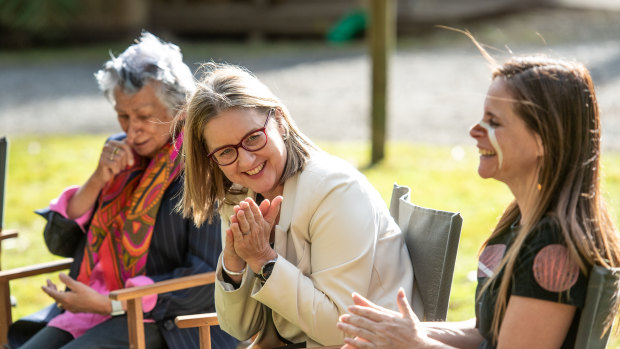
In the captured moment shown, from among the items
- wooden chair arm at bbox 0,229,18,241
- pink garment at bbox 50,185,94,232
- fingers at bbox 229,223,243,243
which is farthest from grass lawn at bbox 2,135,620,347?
fingers at bbox 229,223,243,243

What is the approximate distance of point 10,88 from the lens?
12.2 metres

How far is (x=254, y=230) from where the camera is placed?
91.5 inches

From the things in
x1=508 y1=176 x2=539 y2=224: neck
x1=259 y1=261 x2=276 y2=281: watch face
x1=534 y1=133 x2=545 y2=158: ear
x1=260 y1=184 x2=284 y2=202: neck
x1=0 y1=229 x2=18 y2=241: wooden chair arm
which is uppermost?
x1=534 y1=133 x2=545 y2=158: ear

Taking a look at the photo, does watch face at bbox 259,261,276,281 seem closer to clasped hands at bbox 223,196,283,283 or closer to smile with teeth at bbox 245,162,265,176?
clasped hands at bbox 223,196,283,283

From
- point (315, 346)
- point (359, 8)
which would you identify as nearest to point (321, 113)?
point (359, 8)

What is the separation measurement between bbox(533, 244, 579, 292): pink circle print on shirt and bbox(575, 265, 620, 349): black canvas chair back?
5 cm

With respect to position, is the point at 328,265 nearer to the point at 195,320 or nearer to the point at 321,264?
the point at 321,264

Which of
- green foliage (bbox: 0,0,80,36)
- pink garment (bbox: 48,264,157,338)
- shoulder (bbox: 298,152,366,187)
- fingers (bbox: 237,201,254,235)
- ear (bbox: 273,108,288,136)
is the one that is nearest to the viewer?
fingers (bbox: 237,201,254,235)

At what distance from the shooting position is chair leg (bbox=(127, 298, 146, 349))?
284cm

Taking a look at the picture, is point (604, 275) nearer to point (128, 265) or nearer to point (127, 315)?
point (127, 315)

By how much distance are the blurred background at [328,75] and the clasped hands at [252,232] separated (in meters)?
0.53

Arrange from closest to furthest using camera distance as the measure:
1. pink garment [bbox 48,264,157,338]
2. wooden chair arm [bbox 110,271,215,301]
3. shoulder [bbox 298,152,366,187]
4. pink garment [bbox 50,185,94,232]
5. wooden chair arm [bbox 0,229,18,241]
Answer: shoulder [bbox 298,152,366,187] → wooden chair arm [bbox 110,271,215,301] → pink garment [bbox 48,264,157,338] → pink garment [bbox 50,185,94,232] → wooden chair arm [bbox 0,229,18,241]

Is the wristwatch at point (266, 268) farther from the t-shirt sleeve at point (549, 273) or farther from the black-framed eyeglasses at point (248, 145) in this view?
the t-shirt sleeve at point (549, 273)

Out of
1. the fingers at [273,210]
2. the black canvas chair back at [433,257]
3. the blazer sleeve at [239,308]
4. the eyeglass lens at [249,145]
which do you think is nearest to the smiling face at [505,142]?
the black canvas chair back at [433,257]
